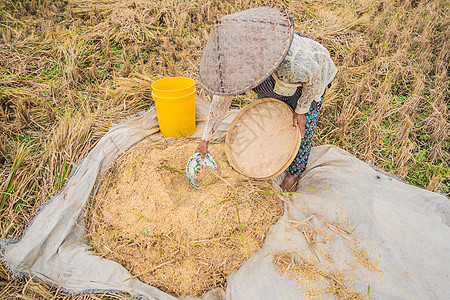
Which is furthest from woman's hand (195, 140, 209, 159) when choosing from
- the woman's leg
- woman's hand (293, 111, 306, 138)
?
the woman's leg

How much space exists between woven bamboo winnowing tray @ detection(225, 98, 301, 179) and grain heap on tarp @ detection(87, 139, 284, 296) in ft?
0.35

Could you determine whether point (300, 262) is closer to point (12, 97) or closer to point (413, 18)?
point (12, 97)

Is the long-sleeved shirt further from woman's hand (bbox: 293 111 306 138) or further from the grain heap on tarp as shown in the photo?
the grain heap on tarp

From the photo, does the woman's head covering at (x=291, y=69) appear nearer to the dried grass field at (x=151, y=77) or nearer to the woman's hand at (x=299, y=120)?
the woman's hand at (x=299, y=120)

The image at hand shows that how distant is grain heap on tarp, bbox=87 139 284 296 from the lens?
144 cm

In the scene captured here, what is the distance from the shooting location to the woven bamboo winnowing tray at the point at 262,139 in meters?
1.69

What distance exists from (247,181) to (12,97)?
2214 millimetres

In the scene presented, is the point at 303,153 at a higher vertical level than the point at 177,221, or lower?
higher

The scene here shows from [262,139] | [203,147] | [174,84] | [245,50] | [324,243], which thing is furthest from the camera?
[174,84]

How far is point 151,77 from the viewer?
99.1 inches

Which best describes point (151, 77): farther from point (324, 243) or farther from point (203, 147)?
point (324, 243)

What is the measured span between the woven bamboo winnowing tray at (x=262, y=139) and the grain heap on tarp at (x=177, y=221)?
11 cm

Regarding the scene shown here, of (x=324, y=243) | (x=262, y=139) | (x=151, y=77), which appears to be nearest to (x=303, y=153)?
(x=262, y=139)

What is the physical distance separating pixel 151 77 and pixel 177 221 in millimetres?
1571
